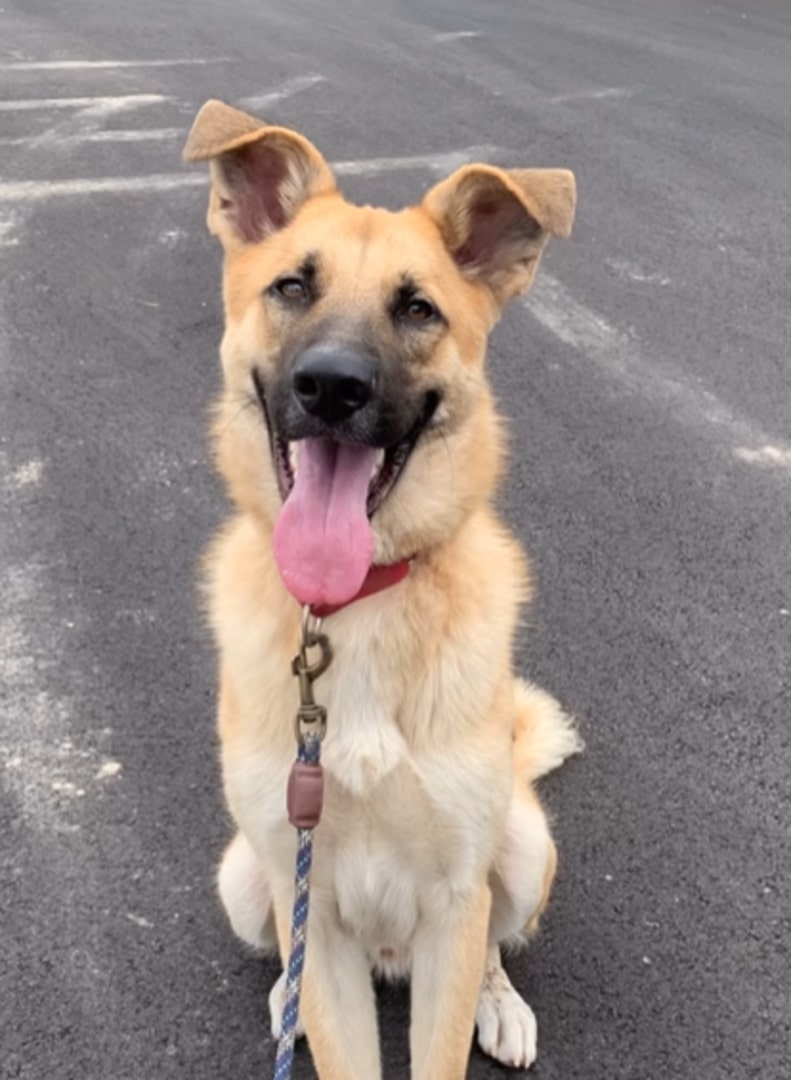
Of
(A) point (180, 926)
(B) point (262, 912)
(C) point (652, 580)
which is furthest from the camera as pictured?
(C) point (652, 580)

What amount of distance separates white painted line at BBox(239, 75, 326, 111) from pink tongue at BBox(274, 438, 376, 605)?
9.00 metres

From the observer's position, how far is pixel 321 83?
1180 centimetres

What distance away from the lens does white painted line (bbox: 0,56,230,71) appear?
12508 millimetres

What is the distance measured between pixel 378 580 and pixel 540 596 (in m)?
1.98

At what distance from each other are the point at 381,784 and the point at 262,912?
2.34 ft

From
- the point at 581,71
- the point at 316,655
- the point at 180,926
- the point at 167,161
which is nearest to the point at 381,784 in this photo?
the point at 316,655

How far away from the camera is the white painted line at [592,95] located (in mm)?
11148

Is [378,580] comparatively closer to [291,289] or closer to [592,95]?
[291,289]

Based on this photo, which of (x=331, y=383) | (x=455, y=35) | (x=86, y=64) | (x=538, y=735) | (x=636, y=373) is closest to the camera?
(x=331, y=383)

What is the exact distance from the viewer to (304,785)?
2.66m

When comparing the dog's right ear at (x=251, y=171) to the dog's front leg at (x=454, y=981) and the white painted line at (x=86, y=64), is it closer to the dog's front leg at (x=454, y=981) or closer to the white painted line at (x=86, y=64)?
the dog's front leg at (x=454, y=981)

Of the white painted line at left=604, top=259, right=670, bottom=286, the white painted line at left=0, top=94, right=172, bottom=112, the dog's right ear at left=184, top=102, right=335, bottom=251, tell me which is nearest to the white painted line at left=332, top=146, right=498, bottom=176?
the white painted line at left=604, top=259, right=670, bottom=286

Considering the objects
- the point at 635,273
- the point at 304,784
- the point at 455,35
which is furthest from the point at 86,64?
the point at 304,784

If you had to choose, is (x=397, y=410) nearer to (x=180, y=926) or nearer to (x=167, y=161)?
(x=180, y=926)
